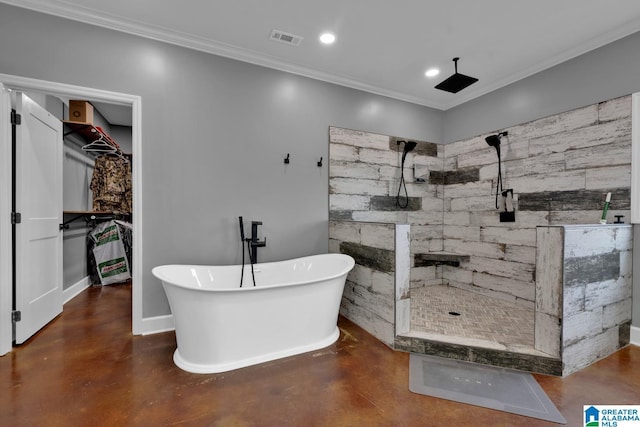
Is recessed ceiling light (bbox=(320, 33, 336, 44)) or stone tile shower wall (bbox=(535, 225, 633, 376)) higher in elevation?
recessed ceiling light (bbox=(320, 33, 336, 44))

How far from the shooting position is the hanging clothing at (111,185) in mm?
3998

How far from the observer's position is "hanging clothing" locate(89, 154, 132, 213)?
157 inches

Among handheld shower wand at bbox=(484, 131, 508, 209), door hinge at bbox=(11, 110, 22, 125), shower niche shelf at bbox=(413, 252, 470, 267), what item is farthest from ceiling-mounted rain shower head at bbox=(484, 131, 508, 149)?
door hinge at bbox=(11, 110, 22, 125)

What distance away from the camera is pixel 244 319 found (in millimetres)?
2018

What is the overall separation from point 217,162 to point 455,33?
2489mm

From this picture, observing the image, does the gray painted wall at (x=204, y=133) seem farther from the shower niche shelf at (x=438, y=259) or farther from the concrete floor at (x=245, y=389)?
the shower niche shelf at (x=438, y=259)

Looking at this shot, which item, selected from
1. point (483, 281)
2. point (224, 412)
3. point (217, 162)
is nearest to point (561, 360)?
point (483, 281)

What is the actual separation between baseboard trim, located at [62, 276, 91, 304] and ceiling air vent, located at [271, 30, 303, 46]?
12.2ft

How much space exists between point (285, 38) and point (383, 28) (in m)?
0.88

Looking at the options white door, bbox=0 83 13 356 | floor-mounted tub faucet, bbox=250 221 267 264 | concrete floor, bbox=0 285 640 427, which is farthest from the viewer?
floor-mounted tub faucet, bbox=250 221 267 264

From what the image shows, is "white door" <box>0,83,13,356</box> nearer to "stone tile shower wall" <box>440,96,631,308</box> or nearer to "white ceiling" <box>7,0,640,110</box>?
"white ceiling" <box>7,0,640,110</box>

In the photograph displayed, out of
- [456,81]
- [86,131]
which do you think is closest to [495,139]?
[456,81]

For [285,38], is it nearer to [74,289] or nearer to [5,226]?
[5,226]

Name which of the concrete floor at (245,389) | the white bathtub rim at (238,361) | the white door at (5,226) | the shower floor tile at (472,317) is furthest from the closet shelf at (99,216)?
the shower floor tile at (472,317)
